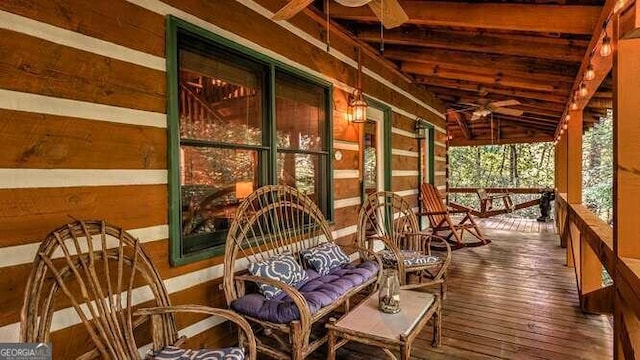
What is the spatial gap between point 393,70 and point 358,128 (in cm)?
149

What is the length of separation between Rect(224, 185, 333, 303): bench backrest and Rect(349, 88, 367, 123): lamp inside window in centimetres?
132

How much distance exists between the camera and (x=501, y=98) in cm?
653

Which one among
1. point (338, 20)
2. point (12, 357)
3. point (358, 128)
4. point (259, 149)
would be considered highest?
point (338, 20)

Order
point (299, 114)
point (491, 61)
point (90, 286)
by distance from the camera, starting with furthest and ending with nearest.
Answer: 1. point (491, 61)
2. point (299, 114)
3. point (90, 286)

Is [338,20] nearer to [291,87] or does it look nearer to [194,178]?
[291,87]

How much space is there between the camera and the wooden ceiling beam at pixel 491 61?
4141 millimetres

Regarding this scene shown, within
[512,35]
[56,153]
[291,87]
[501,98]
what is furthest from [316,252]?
[501,98]

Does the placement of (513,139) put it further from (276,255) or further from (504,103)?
(276,255)

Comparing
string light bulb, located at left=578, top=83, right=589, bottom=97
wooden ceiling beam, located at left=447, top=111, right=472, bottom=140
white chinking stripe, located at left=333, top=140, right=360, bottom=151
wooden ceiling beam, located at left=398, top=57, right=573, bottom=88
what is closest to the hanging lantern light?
white chinking stripe, located at left=333, top=140, right=360, bottom=151

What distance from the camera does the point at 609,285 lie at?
292 cm

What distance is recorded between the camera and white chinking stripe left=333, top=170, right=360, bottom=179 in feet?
12.4

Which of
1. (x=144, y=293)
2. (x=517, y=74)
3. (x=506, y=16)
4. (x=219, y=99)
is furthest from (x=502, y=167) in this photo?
(x=144, y=293)

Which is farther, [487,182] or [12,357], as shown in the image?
[487,182]

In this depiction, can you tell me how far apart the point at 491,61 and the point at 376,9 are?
2.59m
